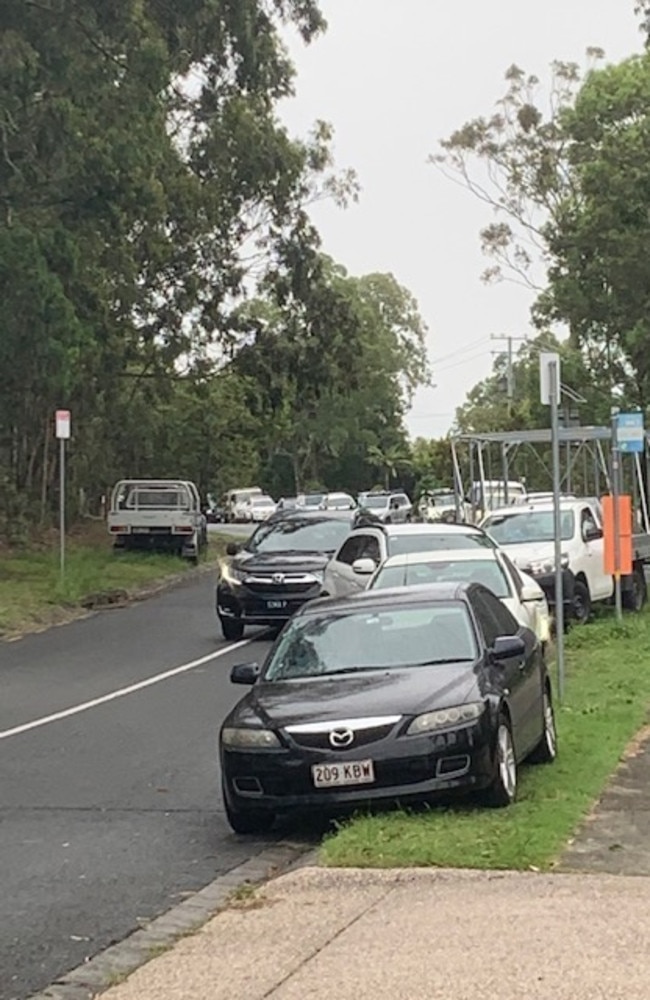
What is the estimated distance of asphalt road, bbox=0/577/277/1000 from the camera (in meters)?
7.96

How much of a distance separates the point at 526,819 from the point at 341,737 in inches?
46.4

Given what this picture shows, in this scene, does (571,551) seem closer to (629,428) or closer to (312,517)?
(629,428)

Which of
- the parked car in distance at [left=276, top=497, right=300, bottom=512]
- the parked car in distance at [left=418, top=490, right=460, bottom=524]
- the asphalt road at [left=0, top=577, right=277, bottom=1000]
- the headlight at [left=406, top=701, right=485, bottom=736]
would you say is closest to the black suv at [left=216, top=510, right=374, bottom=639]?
the asphalt road at [left=0, top=577, right=277, bottom=1000]

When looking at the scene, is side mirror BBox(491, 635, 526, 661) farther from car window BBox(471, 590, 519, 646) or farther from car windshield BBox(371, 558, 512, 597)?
car windshield BBox(371, 558, 512, 597)

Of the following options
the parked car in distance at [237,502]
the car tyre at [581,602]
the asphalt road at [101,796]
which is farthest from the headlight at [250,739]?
the parked car in distance at [237,502]

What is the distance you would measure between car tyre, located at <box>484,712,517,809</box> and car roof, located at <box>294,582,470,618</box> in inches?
54.4

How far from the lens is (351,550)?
20.0 meters

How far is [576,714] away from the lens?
13.7 metres

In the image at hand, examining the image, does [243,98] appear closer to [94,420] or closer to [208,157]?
[208,157]

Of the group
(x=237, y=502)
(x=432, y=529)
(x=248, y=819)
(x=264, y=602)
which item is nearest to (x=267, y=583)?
(x=264, y=602)

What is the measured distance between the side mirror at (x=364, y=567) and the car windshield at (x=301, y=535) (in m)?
3.21

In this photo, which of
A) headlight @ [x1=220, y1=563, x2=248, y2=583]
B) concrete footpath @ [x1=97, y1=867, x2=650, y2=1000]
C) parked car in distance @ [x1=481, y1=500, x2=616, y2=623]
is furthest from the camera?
headlight @ [x1=220, y1=563, x2=248, y2=583]

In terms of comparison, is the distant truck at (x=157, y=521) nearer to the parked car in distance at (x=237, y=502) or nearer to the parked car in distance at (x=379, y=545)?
the parked car in distance at (x=379, y=545)

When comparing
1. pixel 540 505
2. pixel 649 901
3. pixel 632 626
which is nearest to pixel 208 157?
pixel 540 505
